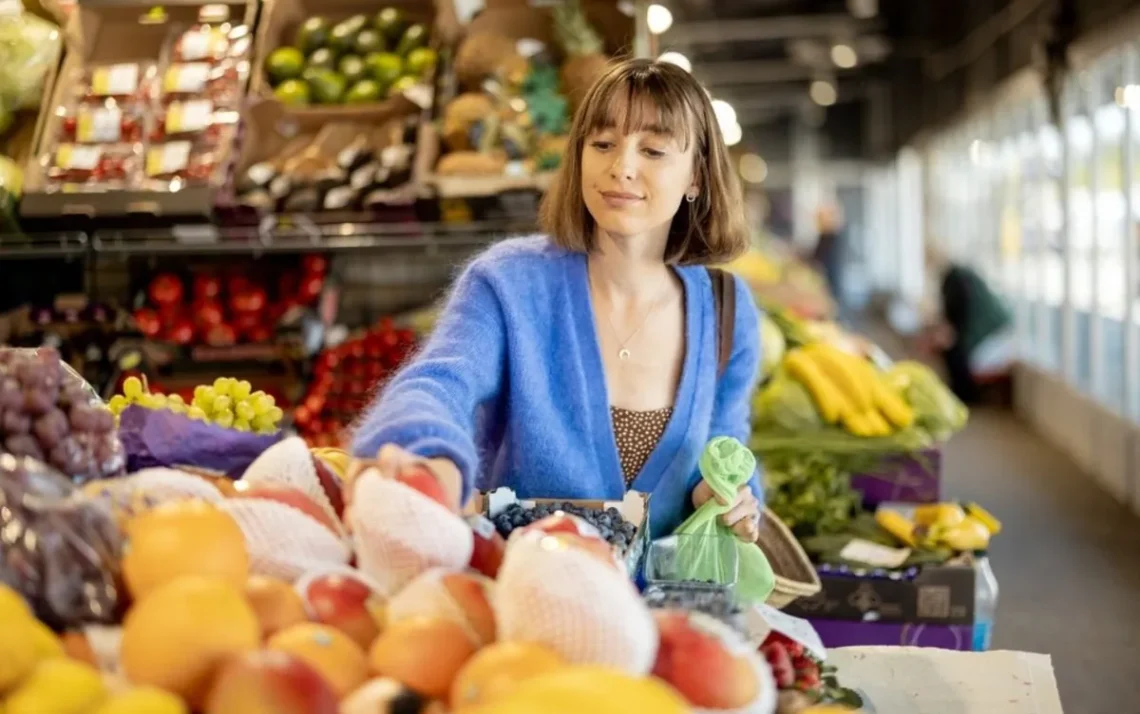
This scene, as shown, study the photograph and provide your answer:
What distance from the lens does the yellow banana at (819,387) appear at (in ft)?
15.2

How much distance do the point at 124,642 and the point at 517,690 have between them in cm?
39

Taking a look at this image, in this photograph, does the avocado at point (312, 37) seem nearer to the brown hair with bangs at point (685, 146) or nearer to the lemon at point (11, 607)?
the brown hair with bangs at point (685, 146)

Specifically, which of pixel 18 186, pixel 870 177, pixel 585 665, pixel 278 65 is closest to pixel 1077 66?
pixel 278 65

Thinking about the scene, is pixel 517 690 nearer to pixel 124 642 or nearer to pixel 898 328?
pixel 124 642

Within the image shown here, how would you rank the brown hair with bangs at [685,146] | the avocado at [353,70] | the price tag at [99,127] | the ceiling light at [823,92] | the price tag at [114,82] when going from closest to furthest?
the brown hair with bangs at [685,146]
the price tag at [99,127]
the price tag at [114,82]
the avocado at [353,70]
the ceiling light at [823,92]

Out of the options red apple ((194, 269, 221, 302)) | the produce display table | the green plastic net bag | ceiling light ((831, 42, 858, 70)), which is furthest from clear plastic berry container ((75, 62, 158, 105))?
ceiling light ((831, 42, 858, 70))

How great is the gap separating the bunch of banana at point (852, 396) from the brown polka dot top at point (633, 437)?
2.28 m

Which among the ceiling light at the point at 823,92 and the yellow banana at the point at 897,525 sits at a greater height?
the ceiling light at the point at 823,92

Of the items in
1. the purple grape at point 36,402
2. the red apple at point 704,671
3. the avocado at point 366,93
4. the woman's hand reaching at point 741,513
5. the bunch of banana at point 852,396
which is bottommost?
the bunch of banana at point 852,396

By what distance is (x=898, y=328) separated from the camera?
64.9ft

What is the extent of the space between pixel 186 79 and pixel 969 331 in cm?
912

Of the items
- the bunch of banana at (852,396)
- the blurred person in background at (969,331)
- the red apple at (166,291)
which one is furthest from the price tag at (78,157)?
the blurred person in background at (969,331)

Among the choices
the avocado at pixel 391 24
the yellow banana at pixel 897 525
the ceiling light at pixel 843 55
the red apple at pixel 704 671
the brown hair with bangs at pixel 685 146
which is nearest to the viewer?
the red apple at pixel 704 671

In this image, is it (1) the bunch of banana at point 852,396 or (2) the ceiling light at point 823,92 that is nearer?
(1) the bunch of banana at point 852,396
